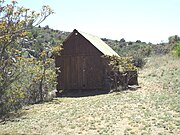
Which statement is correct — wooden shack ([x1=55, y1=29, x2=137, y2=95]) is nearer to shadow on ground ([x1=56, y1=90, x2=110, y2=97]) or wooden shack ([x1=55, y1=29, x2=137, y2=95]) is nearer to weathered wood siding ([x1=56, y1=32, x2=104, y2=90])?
weathered wood siding ([x1=56, y1=32, x2=104, y2=90])

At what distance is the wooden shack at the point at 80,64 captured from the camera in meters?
20.1

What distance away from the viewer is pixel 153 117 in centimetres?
1004

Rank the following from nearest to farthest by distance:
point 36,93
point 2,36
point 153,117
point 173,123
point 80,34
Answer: point 2,36
point 173,123
point 153,117
point 36,93
point 80,34

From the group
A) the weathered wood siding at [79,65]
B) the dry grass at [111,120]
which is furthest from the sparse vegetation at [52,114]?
the weathered wood siding at [79,65]

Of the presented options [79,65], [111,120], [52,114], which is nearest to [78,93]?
[79,65]

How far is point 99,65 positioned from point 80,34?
2.66 meters

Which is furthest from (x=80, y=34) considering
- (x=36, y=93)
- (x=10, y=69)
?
(x=10, y=69)

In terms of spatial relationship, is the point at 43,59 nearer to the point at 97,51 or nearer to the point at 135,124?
the point at 97,51

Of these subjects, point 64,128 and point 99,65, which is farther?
point 99,65

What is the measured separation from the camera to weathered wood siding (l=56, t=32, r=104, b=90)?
20.1 meters

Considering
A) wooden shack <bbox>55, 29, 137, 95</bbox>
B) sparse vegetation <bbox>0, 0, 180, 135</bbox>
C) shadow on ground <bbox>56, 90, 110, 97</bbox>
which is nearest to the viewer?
sparse vegetation <bbox>0, 0, 180, 135</bbox>

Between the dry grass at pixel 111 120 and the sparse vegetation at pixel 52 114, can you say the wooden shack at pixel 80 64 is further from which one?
the dry grass at pixel 111 120

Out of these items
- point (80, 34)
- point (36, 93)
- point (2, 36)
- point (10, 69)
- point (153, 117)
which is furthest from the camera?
point (80, 34)

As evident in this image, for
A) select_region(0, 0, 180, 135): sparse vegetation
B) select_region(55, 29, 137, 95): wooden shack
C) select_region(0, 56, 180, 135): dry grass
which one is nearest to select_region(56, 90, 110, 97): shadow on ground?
select_region(55, 29, 137, 95): wooden shack
